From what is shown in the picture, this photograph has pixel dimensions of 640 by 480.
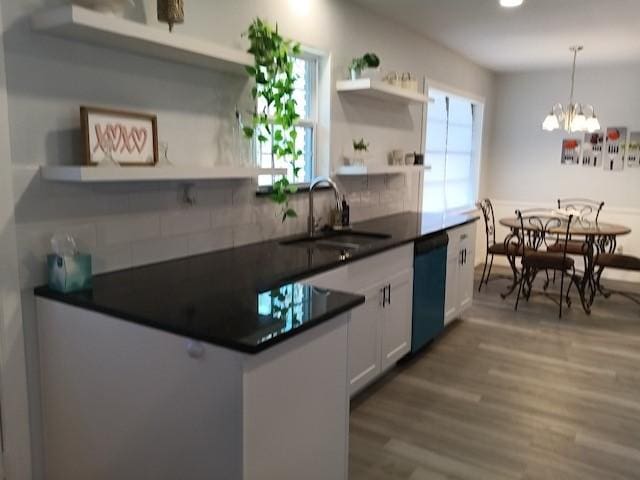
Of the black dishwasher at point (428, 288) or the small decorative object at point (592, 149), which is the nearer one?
the black dishwasher at point (428, 288)

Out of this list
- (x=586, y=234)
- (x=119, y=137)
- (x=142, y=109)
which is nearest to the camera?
(x=119, y=137)

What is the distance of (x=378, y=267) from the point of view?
2.99 meters

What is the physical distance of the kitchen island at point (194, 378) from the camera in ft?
4.94

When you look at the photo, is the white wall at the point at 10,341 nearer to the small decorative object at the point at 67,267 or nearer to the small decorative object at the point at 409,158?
the small decorative object at the point at 67,267

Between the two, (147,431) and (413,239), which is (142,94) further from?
(413,239)

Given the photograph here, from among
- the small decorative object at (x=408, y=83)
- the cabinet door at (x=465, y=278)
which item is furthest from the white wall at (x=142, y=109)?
the cabinet door at (x=465, y=278)

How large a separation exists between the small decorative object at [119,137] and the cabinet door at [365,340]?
1.32 meters

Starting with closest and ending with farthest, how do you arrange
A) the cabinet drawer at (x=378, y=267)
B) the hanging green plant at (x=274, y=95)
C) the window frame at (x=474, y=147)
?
the hanging green plant at (x=274, y=95) < the cabinet drawer at (x=378, y=267) < the window frame at (x=474, y=147)

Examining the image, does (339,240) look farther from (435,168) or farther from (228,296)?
(435,168)

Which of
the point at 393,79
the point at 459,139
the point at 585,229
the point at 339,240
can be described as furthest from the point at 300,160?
the point at 459,139

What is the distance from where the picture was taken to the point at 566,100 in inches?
249

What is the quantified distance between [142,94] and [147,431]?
136 centimetres

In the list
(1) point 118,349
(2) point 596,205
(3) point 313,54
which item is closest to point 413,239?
(3) point 313,54

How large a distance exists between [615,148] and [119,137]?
19.0ft
